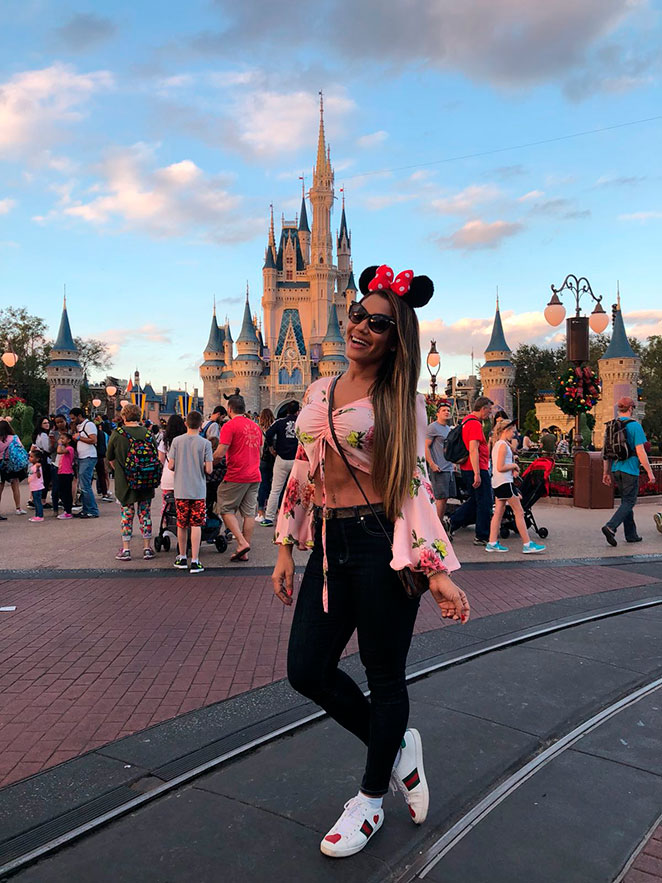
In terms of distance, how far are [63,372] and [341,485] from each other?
61252 mm

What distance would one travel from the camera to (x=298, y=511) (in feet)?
8.32

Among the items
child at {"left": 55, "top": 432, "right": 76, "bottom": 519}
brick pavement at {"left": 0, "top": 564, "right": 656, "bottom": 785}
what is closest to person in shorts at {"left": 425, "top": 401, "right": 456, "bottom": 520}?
brick pavement at {"left": 0, "top": 564, "right": 656, "bottom": 785}

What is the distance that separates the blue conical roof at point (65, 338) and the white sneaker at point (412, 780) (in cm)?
6227

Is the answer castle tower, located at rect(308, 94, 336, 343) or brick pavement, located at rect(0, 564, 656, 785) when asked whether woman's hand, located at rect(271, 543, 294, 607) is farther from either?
castle tower, located at rect(308, 94, 336, 343)

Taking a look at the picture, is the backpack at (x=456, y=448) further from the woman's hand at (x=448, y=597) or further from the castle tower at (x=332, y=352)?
the castle tower at (x=332, y=352)

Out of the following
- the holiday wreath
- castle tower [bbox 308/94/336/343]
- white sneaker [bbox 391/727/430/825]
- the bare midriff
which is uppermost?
castle tower [bbox 308/94/336/343]

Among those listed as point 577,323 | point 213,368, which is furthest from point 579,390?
point 213,368

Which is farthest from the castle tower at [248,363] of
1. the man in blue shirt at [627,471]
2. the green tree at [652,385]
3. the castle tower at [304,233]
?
the man in blue shirt at [627,471]

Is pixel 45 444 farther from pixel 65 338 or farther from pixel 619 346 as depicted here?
pixel 65 338

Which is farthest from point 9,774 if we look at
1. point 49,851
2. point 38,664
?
point 38,664

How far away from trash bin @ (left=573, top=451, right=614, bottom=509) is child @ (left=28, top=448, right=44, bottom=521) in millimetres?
9884

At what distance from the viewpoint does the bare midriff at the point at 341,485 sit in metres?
2.32

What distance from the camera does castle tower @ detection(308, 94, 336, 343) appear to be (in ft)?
312

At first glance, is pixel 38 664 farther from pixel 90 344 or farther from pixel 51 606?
pixel 90 344
